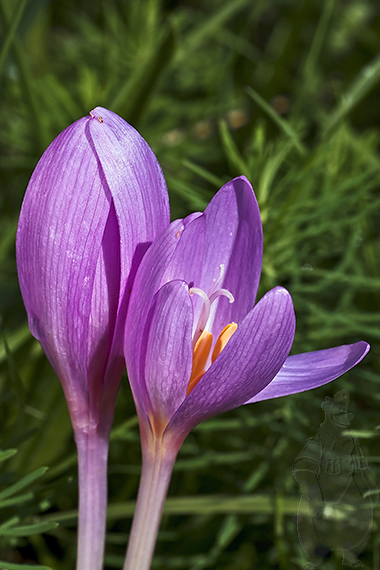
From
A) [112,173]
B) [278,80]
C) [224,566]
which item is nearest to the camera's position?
[112,173]

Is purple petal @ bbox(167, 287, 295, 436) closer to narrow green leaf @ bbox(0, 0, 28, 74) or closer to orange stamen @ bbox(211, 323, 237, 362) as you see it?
orange stamen @ bbox(211, 323, 237, 362)

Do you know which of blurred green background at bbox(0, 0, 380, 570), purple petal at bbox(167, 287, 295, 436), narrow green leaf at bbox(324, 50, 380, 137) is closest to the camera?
purple petal at bbox(167, 287, 295, 436)

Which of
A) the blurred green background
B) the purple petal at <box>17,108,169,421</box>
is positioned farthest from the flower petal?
the blurred green background

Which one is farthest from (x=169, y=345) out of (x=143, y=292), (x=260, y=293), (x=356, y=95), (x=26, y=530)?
(x=356, y=95)

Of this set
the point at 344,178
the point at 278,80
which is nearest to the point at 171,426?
the point at 344,178

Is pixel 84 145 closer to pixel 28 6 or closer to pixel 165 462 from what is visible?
pixel 165 462

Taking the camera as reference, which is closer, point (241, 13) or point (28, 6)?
point (28, 6)

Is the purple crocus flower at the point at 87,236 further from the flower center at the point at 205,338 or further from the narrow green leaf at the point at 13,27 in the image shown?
the narrow green leaf at the point at 13,27
